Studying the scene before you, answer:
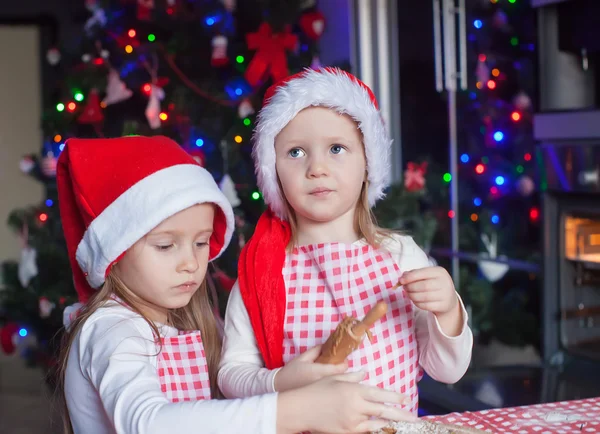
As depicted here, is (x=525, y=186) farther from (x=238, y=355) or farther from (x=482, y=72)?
(x=238, y=355)

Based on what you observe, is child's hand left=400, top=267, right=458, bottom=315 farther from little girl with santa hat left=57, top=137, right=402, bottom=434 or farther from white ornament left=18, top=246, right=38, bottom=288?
white ornament left=18, top=246, right=38, bottom=288

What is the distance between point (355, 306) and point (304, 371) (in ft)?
0.82

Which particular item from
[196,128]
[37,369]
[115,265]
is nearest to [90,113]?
[196,128]

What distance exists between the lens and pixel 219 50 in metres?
3.29

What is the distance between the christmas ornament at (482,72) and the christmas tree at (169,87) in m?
0.66

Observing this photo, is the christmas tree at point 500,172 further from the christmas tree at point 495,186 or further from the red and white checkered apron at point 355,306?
the red and white checkered apron at point 355,306

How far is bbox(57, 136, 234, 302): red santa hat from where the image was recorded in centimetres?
121

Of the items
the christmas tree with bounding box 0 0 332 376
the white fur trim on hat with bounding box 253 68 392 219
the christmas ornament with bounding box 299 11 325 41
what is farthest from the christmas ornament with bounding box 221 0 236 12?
the white fur trim on hat with bounding box 253 68 392 219

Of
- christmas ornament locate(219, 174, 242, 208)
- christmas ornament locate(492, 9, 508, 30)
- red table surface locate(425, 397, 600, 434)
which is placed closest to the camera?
red table surface locate(425, 397, 600, 434)

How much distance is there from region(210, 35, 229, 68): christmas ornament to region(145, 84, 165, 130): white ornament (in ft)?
0.85

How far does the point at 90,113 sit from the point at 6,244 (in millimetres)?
2471

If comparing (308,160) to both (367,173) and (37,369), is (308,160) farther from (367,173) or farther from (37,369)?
(37,369)

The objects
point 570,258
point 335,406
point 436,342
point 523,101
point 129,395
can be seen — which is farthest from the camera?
point 523,101

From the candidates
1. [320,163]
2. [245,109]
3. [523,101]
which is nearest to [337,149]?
[320,163]
